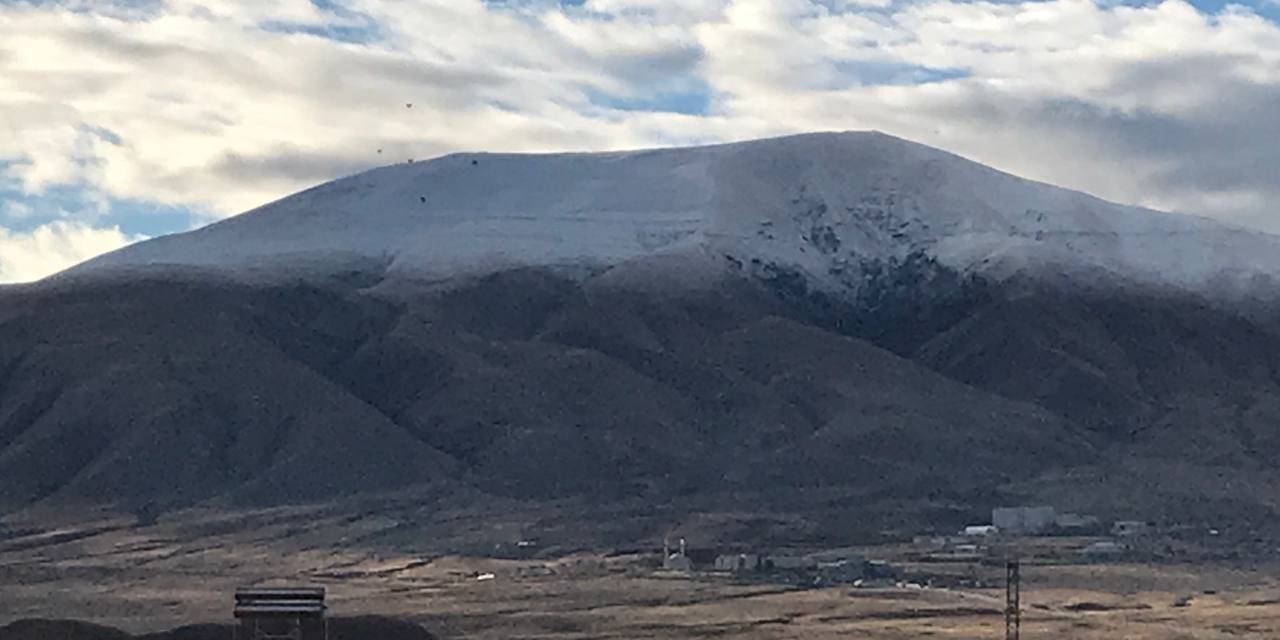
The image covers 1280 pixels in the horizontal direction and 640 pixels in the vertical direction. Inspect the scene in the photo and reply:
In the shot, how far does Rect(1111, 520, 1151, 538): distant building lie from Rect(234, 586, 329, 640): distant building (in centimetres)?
8470

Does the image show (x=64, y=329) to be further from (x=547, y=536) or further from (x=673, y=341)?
(x=547, y=536)

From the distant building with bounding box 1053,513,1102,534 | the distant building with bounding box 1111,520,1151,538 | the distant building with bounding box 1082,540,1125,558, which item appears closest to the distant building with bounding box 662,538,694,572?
the distant building with bounding box 1082,540,1125,558

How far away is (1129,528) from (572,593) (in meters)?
49.5

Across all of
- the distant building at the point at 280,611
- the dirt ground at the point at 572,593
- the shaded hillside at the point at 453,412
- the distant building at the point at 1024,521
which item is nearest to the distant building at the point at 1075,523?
the distant building at the point at 1024,521

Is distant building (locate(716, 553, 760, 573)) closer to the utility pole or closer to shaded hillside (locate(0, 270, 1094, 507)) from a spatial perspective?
the utility pole

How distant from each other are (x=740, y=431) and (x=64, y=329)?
53384 millimetres

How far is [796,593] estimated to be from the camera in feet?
360

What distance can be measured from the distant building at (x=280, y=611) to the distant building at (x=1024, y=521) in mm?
83768

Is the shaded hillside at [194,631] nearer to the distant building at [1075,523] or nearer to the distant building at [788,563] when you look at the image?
the distant building at [788,563]

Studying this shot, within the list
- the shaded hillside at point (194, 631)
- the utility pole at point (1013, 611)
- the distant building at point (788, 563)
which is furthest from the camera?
the distant building at point (788, 563)

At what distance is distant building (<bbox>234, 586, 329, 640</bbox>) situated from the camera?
2450 inches

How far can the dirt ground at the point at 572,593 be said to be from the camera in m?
91.6

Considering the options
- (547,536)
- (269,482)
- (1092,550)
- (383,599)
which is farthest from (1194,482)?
(383,599)

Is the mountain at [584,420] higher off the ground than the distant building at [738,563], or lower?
higher
